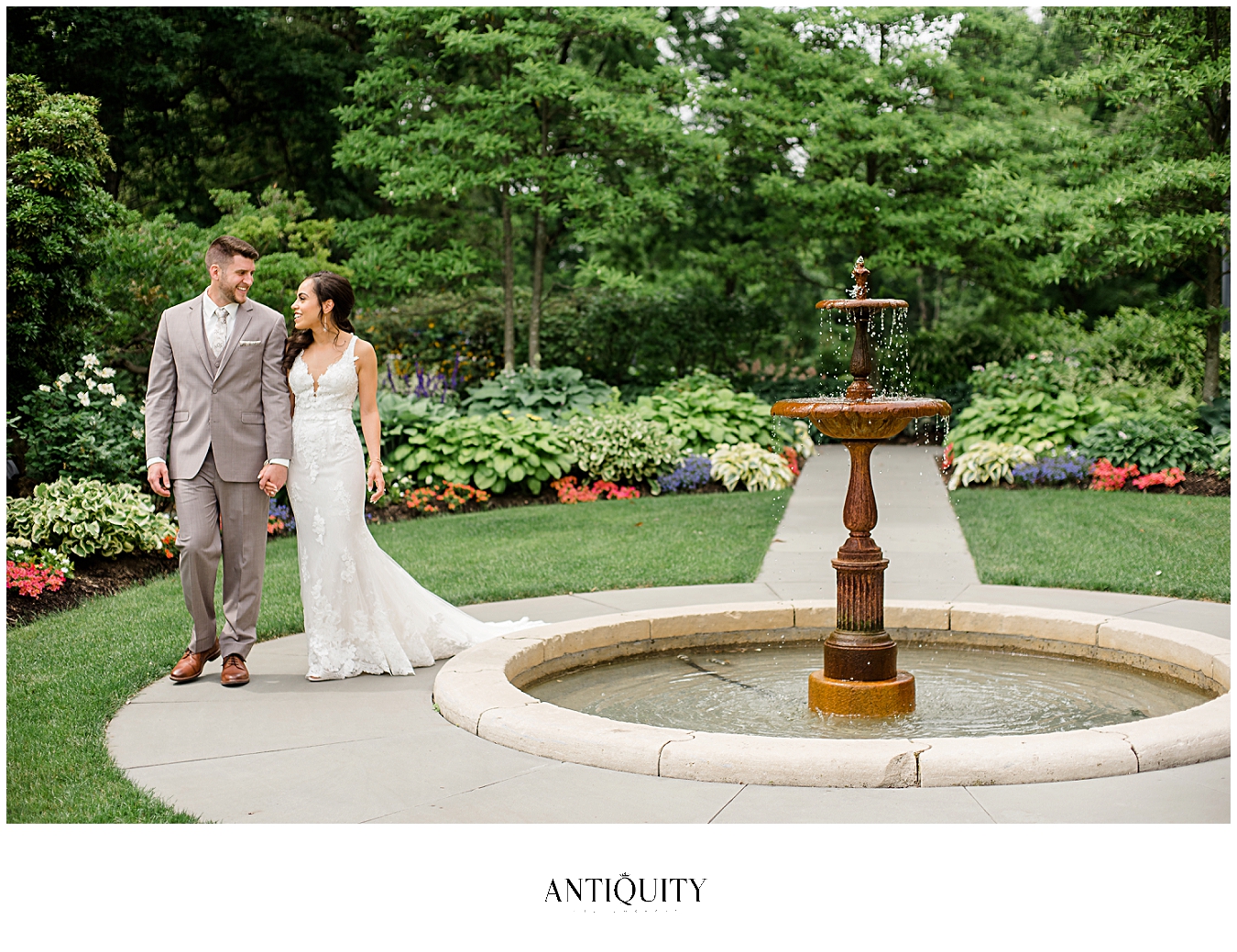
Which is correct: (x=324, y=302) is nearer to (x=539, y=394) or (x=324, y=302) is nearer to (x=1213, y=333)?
(x=539, y=394)

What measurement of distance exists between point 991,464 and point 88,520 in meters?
8.73

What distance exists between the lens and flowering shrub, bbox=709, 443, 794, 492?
1223 centimetres

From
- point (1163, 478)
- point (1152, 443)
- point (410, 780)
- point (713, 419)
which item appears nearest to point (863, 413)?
point (410, 780)

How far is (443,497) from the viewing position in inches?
448

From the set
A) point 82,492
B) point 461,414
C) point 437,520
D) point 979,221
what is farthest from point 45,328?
point 979,221

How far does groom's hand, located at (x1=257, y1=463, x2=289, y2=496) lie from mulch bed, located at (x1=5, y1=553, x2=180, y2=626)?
2.32 m

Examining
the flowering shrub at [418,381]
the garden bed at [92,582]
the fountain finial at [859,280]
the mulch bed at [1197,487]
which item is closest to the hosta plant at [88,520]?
the garden bed at [92,582]

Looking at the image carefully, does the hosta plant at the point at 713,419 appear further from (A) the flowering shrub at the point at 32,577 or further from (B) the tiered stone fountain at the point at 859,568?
(B) the tiered stone fountain at the point at 859,568

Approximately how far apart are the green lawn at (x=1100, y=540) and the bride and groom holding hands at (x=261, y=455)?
417 cm

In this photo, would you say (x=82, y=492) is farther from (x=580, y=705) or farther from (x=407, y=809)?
(x=407, y=809)

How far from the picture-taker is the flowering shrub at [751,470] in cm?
1223

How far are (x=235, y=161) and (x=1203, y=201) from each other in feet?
47.0

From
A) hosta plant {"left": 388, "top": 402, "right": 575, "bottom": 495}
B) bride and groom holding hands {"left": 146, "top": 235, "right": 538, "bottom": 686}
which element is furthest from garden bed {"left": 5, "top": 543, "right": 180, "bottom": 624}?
hosta plant {"left": 388, "top": 402, "right": 575, "bottom": 495}

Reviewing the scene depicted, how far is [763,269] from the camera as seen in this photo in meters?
18.0
